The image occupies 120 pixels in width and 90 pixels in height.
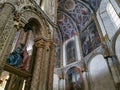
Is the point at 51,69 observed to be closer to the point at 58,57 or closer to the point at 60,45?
the point at 58,57

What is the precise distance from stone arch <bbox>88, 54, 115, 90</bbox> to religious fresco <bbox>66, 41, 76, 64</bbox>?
2.35 metres

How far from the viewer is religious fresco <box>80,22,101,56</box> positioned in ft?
36.1

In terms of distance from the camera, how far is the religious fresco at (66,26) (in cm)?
1448

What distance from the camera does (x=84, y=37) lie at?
41.8 ft

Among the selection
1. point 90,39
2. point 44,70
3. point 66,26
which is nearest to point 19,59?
point 44,70

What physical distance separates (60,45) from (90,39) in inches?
152

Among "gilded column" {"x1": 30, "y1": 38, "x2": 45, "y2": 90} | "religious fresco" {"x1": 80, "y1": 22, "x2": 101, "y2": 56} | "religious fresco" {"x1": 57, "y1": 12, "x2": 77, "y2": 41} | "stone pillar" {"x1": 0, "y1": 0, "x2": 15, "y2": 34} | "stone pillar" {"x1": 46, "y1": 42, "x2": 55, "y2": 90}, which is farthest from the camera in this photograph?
"religious fresco" {"x1": 57, "y1": 12, "x2": 77, "y2": 41}

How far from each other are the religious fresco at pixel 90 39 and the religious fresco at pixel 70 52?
114 centimetres

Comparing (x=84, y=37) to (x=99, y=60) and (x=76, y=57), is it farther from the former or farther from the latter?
(x=99, y=60)

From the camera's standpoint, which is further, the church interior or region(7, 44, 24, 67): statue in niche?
region(7, 44, 24, 67): statue in niche

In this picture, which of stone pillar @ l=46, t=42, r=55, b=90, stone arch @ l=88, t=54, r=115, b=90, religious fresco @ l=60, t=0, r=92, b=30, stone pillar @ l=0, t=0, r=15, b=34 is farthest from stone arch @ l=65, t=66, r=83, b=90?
stone pillar @ l=0, t=0, r=15, b=34

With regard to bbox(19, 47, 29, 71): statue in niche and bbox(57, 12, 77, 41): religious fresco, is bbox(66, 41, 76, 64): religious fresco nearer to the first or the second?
bbox(57, 12, 77, 41): religious fresco

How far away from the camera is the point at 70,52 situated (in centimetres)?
1331

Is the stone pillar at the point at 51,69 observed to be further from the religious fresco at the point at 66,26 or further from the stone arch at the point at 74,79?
the religious fresco at the point at 66,26
